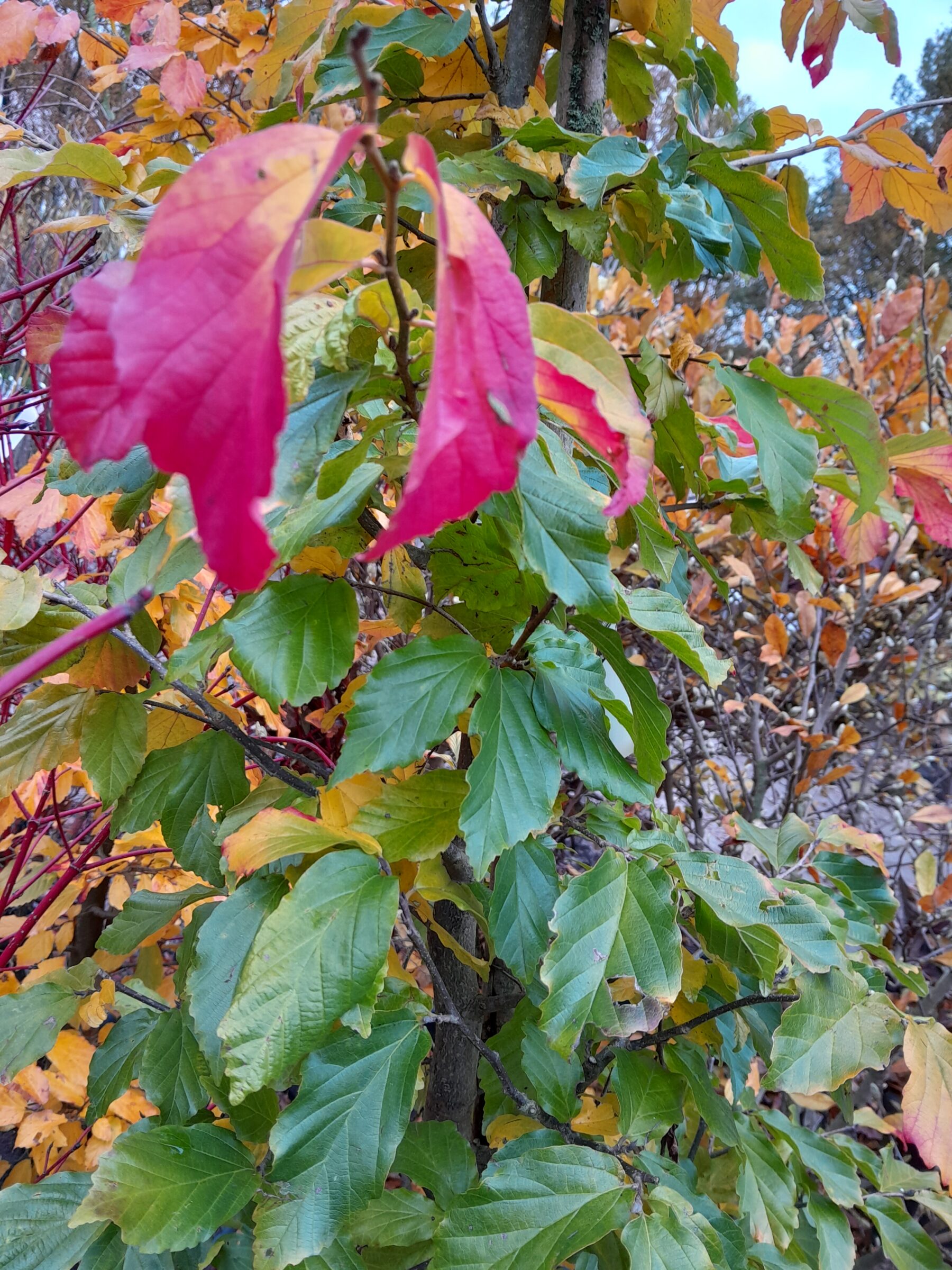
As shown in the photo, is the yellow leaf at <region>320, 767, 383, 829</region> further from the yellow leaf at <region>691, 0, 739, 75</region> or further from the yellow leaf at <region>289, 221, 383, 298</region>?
the yellow leaf at <region>691, 0, 739, 75</region>

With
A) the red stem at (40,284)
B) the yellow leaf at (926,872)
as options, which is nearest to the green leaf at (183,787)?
the red stem at (40,284)

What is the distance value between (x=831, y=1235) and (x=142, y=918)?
750 millimetres

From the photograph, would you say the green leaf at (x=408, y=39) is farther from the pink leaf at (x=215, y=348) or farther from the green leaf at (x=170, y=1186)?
the green leaf at (x=170, y=1186)

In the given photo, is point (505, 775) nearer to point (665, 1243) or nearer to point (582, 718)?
point (582, 718)

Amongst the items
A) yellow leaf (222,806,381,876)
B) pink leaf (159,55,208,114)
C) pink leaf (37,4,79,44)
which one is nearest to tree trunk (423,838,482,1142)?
yellow leaf (222,806,381,876)

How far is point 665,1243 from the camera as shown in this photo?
49 centimetres

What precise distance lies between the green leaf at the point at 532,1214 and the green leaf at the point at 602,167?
69 centimetres

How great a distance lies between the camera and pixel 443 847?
0.52 m

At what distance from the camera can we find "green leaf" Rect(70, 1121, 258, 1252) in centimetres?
51

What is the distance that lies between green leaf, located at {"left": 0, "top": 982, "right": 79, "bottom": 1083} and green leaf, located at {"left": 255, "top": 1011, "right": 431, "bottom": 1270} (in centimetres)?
36

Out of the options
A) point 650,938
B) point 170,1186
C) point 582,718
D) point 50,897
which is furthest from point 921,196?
point 50,897

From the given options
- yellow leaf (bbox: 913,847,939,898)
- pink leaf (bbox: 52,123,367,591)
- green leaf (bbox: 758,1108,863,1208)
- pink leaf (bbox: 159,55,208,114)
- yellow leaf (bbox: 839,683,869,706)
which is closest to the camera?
pink leaf (bbox: 52,123,367,591)

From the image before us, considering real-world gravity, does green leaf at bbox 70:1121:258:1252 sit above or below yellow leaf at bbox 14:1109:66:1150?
above

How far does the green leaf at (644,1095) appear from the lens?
61 cm
